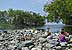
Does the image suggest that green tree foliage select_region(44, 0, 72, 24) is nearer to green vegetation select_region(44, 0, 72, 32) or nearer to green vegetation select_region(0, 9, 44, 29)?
green vegetation select_region(44, 0, 72, 32)

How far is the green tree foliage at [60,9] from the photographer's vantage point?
203 feet

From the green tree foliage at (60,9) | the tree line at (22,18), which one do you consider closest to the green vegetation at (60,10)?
the green tree foliage at (60,9)

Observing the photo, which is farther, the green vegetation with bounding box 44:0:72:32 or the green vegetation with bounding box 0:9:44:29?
the green vegetation with bounding box 0:9:44:29

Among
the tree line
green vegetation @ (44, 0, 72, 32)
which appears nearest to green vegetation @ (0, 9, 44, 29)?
the tree line

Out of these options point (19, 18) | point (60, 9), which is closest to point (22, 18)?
point (19, 18)

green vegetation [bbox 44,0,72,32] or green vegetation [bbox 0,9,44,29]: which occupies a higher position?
green vegetation [bbox 44,0,72,32]

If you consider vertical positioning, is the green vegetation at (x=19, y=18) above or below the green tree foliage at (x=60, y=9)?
below

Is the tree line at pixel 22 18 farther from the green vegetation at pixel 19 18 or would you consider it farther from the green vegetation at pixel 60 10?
the green vegetation at pixel 60 10

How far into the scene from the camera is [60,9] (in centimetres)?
6469

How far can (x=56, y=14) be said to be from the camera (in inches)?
2591

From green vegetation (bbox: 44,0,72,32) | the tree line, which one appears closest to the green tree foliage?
green vegetation (bbox: 44,0,72,32)

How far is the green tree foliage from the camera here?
61.8 meters

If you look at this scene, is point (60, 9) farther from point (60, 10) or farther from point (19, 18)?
point (19, 18)

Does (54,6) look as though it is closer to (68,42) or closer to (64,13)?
(64,13)
